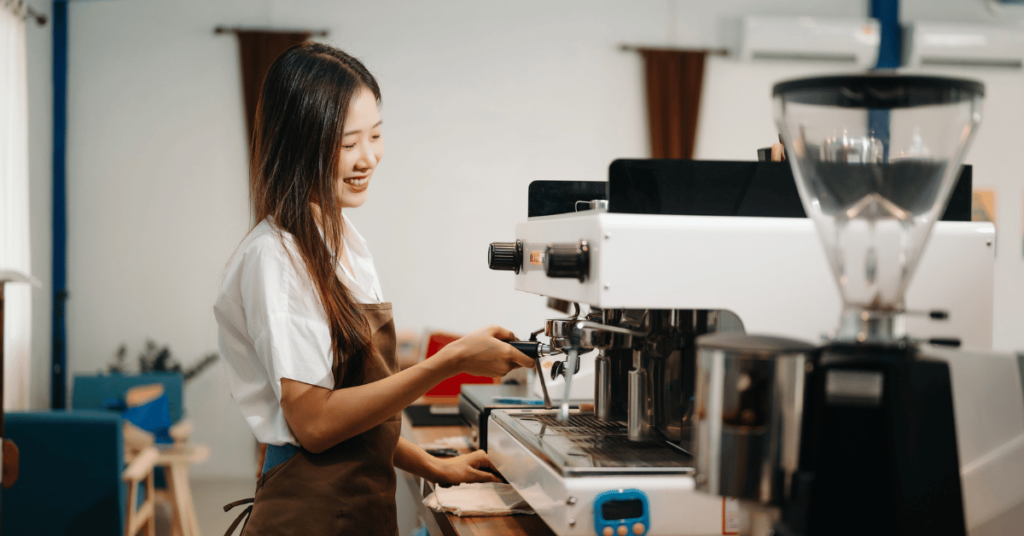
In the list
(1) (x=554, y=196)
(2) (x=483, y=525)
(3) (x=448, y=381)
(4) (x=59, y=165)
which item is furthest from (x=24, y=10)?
(2) (x=483, y=525)

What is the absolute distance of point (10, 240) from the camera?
358 centimetres

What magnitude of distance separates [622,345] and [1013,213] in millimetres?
4817

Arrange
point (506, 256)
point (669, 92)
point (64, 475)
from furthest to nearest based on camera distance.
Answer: point (669, 92)
point (64, 475)
point (506, 256)

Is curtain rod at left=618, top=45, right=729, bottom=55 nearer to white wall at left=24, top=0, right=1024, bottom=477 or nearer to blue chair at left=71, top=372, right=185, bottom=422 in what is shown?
white wall at left=24, top=0, right=1024, bottom=477

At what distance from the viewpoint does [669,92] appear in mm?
4641

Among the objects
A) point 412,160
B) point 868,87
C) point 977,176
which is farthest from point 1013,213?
point 868,87

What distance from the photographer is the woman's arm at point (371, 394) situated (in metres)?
1.10

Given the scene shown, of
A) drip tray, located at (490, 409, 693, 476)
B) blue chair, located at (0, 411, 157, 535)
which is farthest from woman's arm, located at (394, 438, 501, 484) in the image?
blue chair, located at (0, 411, 157, 535)

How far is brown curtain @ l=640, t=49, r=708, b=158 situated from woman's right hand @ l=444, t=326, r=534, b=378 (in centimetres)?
368

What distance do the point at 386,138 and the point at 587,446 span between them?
3630mm

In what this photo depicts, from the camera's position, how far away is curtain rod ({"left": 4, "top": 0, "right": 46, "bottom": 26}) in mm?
3592

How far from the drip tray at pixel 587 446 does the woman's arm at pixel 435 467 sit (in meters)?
0.12

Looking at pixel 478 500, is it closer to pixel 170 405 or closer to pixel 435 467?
pixel 435 467

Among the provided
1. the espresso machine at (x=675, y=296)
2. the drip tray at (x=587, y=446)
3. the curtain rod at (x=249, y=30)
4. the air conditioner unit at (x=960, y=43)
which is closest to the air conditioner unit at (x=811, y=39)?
the air conditioner unit at (x=960, y=43)
